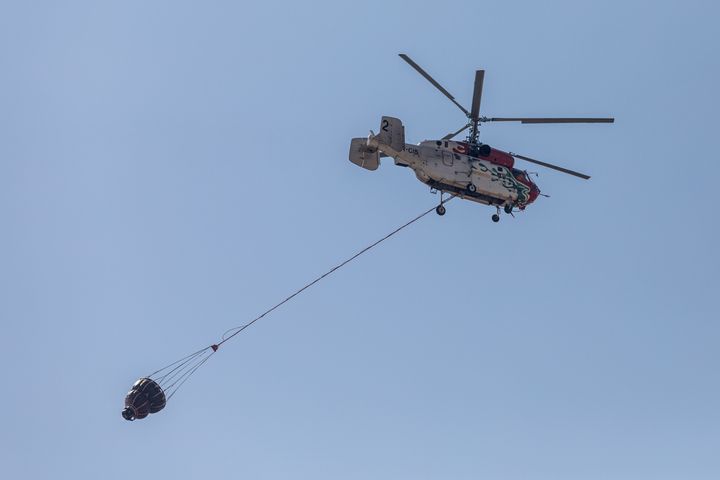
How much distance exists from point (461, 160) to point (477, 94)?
3061 mm

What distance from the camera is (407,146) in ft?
169

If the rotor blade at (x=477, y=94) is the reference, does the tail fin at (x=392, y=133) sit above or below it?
below

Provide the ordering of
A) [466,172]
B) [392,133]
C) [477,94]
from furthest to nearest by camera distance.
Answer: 1. [466,172]
2. [477,94]
3. [392,133]

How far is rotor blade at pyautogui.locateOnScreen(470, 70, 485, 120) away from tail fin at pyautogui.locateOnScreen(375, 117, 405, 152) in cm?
379

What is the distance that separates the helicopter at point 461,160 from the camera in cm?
5128

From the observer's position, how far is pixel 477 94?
5247 centimetres

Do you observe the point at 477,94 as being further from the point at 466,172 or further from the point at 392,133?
the point at 392,133

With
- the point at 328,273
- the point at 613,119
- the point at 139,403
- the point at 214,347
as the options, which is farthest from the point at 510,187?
the point at 139,403

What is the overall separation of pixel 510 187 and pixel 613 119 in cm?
607

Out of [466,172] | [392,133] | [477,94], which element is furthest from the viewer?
[466,172]

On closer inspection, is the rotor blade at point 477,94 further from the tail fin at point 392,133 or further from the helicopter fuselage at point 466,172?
the tail fin at point 392,133

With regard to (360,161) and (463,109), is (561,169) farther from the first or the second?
(360,161)

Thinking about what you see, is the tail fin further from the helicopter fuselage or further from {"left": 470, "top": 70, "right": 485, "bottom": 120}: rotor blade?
{"left": 470, "top": 70, "right": 485, "bottom": 120}: rotor blade

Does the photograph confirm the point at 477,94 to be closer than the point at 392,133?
No
